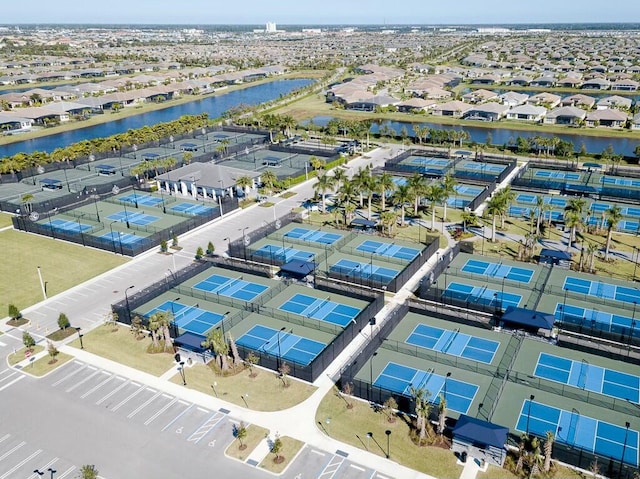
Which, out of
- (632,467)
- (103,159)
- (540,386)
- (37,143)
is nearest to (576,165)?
(540,386)

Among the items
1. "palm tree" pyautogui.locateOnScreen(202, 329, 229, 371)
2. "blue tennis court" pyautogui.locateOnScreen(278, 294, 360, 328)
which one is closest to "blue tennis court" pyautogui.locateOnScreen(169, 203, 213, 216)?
"blue tennis court" pyautogui.locateOnScreen(278, 294, 360, 328)

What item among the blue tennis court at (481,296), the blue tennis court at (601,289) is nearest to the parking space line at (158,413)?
the blue tennis court at (481,296)

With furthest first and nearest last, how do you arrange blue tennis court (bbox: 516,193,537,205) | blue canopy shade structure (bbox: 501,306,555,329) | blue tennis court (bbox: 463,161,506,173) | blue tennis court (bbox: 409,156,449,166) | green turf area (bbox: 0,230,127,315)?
blue tennis court (bbox: 409,156,449,166) < blue tennis court (bbox: 463,161,506,173) < blue tennis court (bbox: 516,193,537,205) < green turf area (bbox: 0,230,127,315) < blue canopy shade structure (bbox: 501,306,555,329)

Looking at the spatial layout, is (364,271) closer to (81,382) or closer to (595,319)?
(595,319)

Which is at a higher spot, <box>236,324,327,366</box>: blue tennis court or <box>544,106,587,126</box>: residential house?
<box>544,106,587,126</box>: residential house

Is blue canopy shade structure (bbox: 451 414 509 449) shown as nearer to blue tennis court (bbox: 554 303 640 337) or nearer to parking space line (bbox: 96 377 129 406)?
blue tennis court (bbox: 554 303 640 337)

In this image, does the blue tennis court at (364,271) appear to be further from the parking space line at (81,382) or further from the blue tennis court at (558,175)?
the blue tennis court at (558,175)

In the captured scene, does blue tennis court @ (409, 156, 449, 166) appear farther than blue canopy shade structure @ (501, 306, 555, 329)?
Yes

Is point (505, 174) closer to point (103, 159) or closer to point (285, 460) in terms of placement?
point (285, 460)
